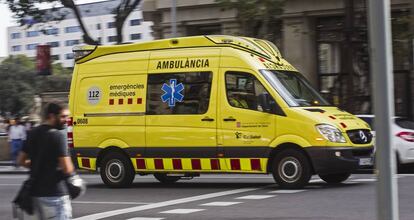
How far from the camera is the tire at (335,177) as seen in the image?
13.3m

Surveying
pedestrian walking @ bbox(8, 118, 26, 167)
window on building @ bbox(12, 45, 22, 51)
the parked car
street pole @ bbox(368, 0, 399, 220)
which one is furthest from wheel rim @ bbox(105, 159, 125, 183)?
window on building @ bbox(12, 45, 22, 51)

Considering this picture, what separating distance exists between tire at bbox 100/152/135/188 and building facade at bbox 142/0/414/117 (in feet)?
34.3

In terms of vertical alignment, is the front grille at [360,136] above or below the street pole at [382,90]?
below

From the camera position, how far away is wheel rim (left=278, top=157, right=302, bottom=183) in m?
12.3

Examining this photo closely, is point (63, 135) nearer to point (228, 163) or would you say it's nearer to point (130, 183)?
point (228, 163)

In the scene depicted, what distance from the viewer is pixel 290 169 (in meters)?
12.3

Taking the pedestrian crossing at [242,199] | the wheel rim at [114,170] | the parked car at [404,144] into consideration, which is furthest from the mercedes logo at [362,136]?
the wheel rim at [114,170]

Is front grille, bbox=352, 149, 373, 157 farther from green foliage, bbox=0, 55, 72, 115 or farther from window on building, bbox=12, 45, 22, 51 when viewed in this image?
window on building, bbox=12, 45, 22, 51

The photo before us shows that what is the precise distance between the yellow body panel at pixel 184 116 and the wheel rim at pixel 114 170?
0.28 meters

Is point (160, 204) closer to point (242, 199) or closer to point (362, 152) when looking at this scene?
point (242, 199)

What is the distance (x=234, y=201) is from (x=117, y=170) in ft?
11.7

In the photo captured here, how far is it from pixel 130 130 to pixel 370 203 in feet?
17.2

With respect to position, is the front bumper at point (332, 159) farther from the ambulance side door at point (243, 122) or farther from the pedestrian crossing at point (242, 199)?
the ambulance side door at point (243, 122)

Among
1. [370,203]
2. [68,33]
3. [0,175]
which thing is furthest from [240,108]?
[68,33]
